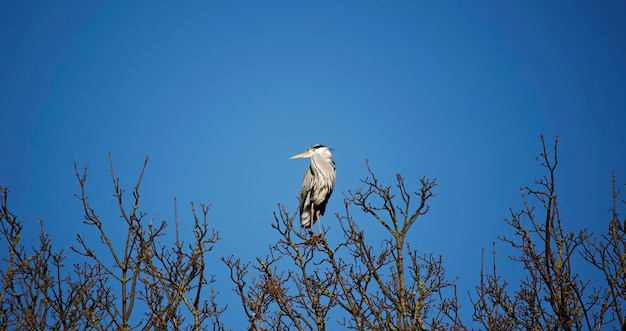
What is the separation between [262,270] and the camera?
500 centimetres

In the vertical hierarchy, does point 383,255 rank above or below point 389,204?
below

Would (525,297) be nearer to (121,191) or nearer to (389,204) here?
(389,204)

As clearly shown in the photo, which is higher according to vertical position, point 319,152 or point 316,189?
point 319,152

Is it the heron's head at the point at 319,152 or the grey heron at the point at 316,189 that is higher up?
the heron's head at the point at 319,152

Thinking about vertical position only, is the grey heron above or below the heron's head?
below

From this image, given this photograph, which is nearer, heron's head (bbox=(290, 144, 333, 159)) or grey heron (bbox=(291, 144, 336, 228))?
grey heron (bbox=(291, 144, 336, 228))

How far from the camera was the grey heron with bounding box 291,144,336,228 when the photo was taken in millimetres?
9258

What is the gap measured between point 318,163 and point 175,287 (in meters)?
5.93

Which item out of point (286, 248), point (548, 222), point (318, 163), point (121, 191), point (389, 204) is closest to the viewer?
point (548, 222)

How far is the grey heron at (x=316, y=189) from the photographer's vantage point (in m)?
9.26

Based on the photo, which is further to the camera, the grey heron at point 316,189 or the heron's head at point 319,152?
the heron's head at point 319,152

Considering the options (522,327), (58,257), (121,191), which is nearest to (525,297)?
(522,327)

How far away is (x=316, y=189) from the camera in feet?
30.5

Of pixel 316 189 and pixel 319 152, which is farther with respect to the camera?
pixel 319 152
